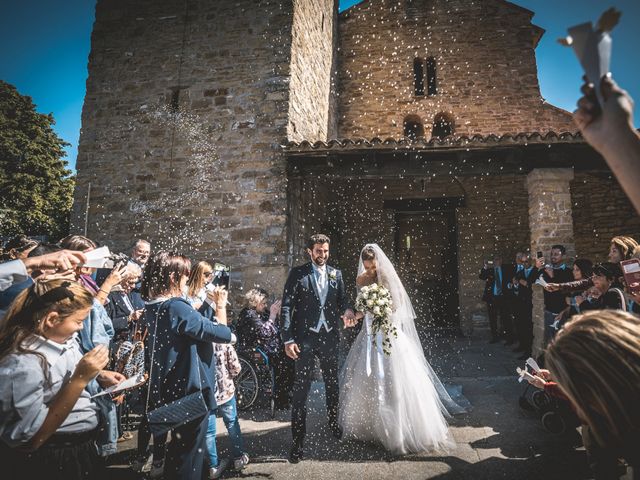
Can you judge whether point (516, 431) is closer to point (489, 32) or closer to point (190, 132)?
point (190, 132)

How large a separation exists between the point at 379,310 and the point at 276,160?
12.7ft

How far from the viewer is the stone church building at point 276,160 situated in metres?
5.94

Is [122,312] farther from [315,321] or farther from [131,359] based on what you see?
[315,321]

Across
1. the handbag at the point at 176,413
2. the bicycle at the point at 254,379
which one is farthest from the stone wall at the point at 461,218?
the handbag at the point at 176,413

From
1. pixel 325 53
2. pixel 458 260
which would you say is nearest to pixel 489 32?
pixel 325 53

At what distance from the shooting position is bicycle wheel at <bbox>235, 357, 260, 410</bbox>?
14.0 feet

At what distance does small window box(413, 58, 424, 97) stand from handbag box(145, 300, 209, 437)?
10.7 m

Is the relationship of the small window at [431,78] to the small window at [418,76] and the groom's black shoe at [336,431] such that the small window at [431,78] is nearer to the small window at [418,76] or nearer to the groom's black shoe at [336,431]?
the small window at [418,76]

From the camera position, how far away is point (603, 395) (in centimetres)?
97

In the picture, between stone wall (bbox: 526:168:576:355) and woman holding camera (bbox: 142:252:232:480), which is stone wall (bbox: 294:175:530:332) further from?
woman holding camera (bbox: 142:252:232:480)

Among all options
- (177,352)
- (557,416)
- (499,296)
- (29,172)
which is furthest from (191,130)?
(29,172)

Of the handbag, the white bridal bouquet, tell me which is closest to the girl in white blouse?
the handbag

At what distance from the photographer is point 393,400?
3.15m

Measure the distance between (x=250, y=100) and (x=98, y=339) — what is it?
5220 mm
